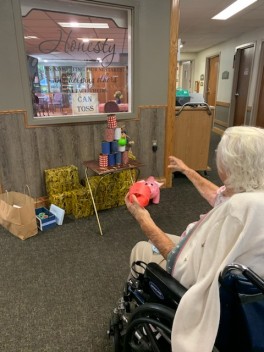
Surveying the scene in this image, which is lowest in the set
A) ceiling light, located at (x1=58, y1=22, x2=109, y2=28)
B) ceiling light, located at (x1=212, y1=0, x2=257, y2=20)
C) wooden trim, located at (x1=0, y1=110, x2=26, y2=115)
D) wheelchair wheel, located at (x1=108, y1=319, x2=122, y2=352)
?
wheelchair wheel, located at (x1=108, y1=319, x2=122, y2=352)

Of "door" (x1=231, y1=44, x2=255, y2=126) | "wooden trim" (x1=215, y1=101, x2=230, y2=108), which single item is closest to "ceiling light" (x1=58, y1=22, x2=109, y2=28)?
"door" (x1=231, y1=44, x2=255, y2=126)

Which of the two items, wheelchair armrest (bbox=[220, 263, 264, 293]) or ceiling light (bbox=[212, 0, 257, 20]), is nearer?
wheelchair armrest (bbox=[220, 263, 264, 293])

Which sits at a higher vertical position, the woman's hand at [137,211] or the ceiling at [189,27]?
the ceiling at [189,27]

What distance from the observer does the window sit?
2559 millimetres

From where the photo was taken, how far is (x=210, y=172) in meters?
3.97

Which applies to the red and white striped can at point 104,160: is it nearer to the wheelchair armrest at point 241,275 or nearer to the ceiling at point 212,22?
the wheelchair armrest at point 241,275

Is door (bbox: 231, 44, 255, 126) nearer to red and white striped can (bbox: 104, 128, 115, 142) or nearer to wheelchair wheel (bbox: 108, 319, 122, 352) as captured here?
red and white striped can (bbox: 104, 128, 115, 142)

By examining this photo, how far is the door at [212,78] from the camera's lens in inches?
313

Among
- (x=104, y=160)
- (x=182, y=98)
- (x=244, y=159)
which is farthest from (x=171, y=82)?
(x=244, y=159)

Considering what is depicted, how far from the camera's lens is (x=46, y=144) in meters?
2.67

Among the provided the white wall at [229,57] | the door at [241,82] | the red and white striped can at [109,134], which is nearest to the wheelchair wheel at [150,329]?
the red and white striped can at [109,134]

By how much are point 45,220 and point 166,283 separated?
1839 millimetres

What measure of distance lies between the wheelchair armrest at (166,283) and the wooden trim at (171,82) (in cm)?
249

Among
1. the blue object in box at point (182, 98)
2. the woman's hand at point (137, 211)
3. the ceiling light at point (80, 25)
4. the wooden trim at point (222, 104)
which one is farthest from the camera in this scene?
the wooden trim at point (222, 104)
